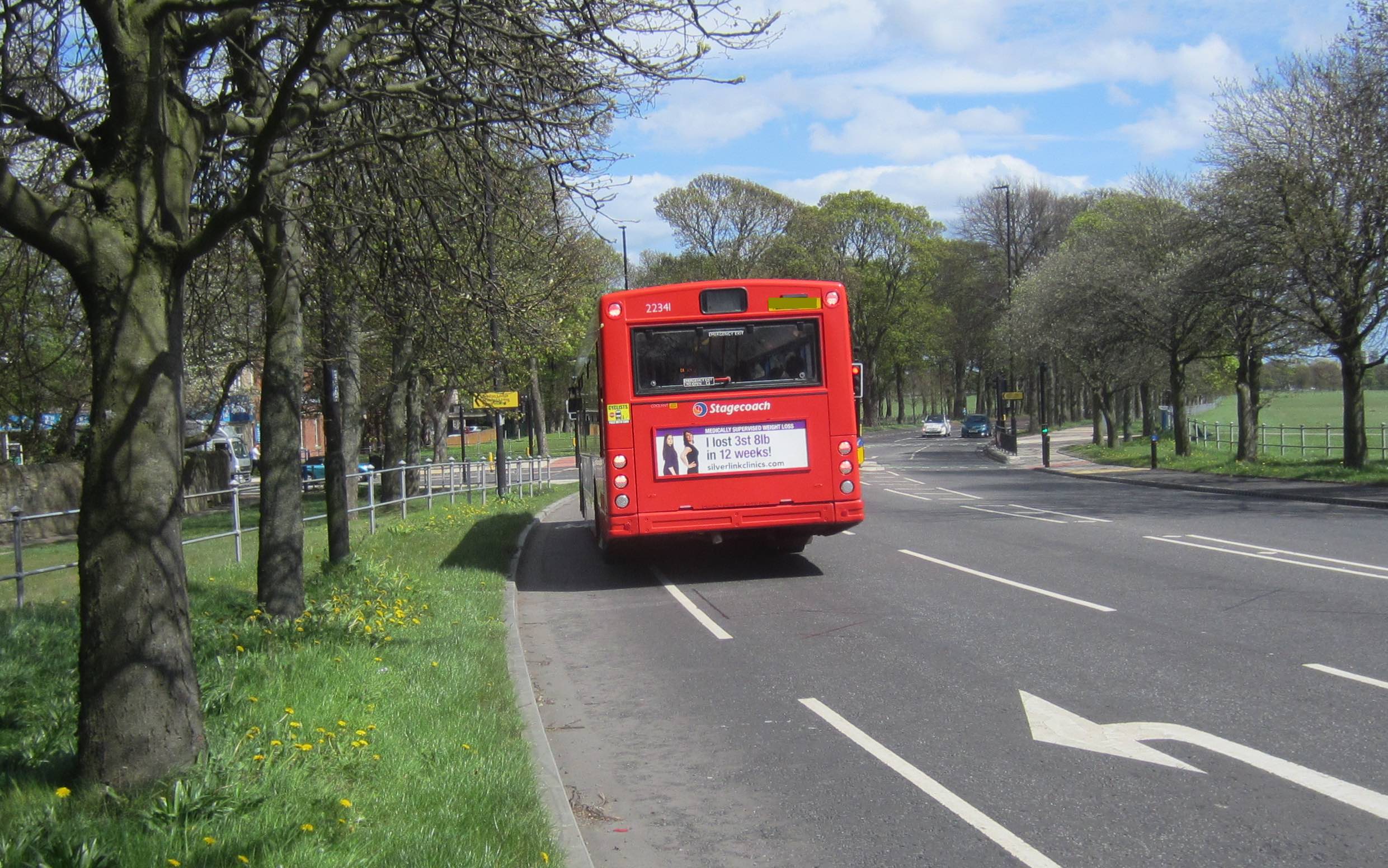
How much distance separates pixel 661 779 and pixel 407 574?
749cm

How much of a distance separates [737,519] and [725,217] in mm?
51184

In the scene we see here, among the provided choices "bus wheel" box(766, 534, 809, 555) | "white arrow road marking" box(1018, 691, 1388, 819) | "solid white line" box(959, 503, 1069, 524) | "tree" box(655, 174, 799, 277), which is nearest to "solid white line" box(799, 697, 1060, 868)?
"white arrow road marking" box(1018, 691, 1388, 819)

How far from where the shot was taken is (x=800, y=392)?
12758mm

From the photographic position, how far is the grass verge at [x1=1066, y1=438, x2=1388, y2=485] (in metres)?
26.0

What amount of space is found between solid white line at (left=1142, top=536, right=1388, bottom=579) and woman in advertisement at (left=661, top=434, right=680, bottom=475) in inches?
258

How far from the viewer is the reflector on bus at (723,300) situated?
1273 cm

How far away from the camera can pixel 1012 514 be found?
2059cm

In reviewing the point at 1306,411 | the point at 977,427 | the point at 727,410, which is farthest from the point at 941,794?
the point at 1306,411

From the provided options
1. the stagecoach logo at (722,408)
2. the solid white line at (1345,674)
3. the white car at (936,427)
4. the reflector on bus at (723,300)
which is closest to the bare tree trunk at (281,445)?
the stagecoach logo at (722,408)

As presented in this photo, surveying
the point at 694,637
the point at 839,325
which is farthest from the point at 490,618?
the point at 839,325

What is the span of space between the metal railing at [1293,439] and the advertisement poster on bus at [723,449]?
24.3 metres

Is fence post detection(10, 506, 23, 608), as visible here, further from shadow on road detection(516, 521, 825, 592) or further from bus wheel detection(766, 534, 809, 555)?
bus wheel detection(766, 534, 809, 555)

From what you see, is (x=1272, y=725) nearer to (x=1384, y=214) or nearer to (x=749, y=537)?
(x=749, y=537)

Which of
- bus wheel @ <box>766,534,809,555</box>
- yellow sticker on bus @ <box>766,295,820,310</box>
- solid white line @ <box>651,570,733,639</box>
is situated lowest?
solid white line @ <box>651,570,733,639</box>
